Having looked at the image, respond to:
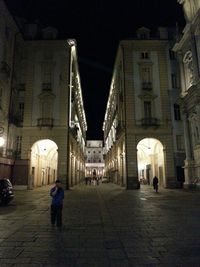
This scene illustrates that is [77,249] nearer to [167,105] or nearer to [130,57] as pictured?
[167,105]

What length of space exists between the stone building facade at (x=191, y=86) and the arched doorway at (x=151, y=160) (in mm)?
4631

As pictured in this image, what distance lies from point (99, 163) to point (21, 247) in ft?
379

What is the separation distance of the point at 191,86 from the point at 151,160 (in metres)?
15.1

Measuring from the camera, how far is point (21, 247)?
20.4 feet

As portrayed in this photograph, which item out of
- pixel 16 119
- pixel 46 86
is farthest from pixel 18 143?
pixel 46 86

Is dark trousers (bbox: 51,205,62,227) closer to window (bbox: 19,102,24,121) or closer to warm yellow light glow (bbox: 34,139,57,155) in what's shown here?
window (bbox: 19,102,24,121)

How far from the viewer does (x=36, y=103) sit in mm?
31906

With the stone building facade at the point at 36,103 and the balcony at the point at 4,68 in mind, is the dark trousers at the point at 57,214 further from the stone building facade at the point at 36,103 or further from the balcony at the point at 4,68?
the balcony at the point at 4,68

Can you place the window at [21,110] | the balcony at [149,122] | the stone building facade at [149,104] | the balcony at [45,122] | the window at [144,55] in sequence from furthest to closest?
the window at [144,55] < the window at [21,110] < the balcony at [149,122] < the stone building facade at [149,104] < the balcony at [45,122]

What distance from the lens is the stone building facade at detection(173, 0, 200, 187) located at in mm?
26234

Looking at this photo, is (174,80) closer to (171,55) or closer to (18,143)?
(171,55)

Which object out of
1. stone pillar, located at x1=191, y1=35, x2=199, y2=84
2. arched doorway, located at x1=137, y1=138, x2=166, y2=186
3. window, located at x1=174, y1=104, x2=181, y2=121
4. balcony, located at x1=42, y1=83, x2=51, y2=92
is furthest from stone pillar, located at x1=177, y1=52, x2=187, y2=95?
balcony, located at x1=42, y1=83, x2=51, y2=92

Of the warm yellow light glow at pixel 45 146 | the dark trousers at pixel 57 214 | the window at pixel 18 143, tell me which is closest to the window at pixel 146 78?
the warm yellow light glow at pixel 45 146

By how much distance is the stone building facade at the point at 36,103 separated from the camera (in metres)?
29.8
